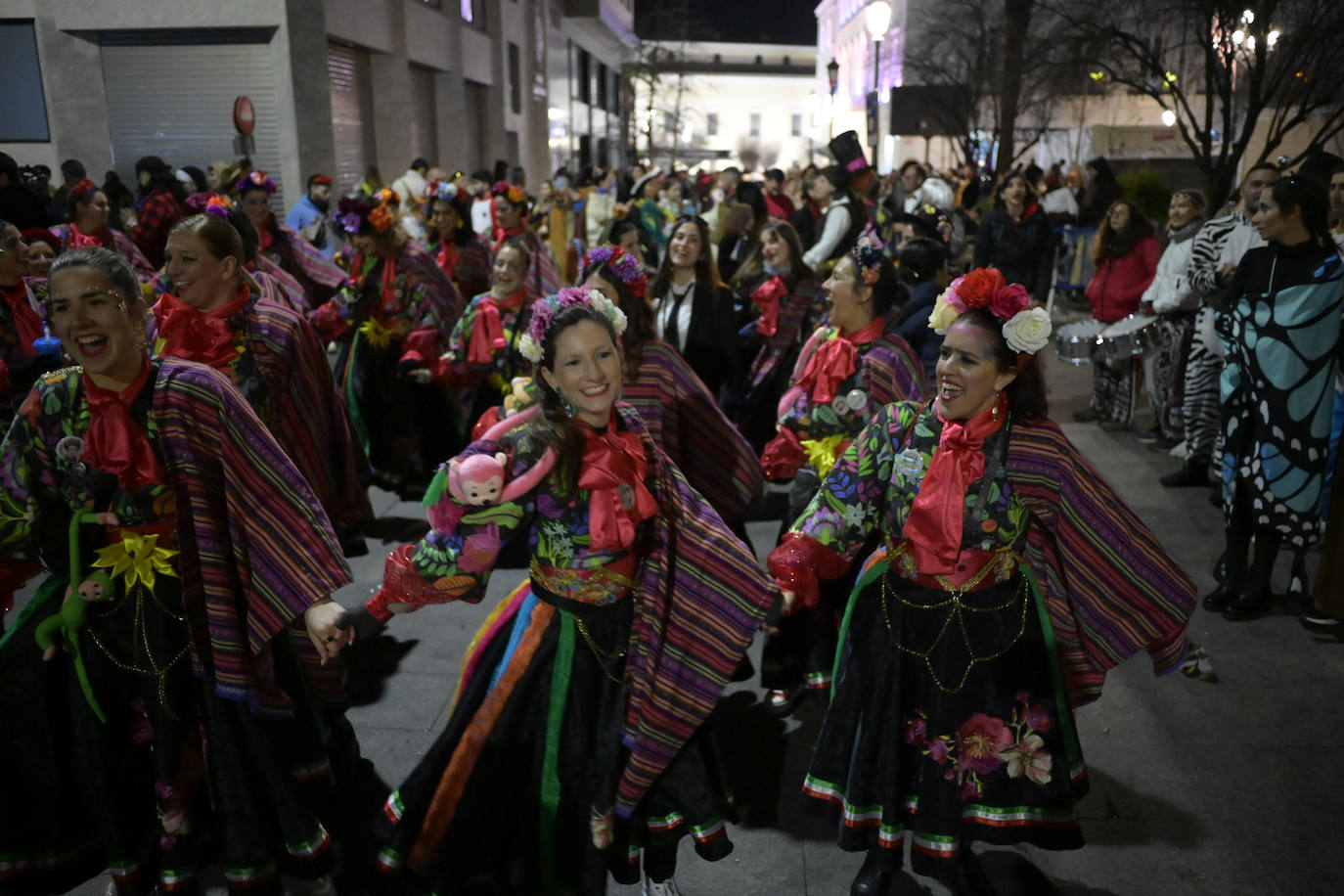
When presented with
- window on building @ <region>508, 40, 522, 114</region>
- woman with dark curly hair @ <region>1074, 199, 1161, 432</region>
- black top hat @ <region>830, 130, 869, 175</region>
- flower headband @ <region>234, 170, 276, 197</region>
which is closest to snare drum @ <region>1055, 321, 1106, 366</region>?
woman with dark curly hair @ <region>1074, 199, 1161, 432</region>

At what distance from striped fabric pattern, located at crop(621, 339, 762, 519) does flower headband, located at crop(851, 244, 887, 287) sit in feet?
2.74

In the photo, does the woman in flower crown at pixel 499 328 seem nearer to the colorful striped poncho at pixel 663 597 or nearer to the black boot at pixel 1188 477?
the colorful striped poncho at pixel 663 597

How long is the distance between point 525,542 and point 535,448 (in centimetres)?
37

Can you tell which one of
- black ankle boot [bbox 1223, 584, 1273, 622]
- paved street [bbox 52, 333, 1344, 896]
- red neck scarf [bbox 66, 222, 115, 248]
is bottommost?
paved street [bbox 52, 333, 1344, 896]

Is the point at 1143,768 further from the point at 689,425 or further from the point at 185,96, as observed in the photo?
the point at 185,96

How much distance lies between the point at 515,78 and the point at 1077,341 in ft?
74.0

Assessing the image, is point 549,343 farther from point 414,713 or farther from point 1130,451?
point 1130,451

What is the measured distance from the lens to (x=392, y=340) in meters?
7.06

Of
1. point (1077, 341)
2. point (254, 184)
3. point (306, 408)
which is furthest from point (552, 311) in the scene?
point (1077, 341)

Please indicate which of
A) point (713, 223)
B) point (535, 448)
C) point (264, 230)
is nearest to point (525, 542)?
point (535, 448)

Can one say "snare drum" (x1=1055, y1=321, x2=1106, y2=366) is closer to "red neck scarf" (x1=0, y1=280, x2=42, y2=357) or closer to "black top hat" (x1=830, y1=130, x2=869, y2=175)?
"black top hat" (x1=830, y1=130, x2=869, y2=175)

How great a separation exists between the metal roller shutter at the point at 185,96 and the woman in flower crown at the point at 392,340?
27.7 ft

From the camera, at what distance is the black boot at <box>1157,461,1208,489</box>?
7.70m

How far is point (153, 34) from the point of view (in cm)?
1437
